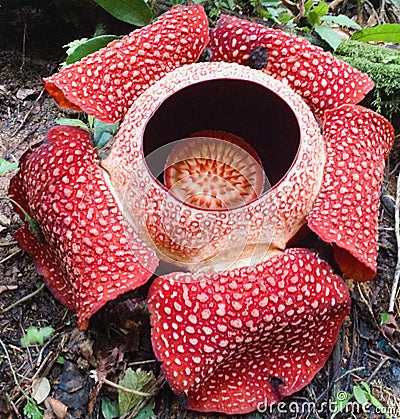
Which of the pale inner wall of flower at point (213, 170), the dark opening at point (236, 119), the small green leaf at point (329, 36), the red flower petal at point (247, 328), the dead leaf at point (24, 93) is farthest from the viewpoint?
the dead leaf at point (24, 93)

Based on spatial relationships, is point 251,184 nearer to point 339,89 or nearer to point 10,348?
point 339,89

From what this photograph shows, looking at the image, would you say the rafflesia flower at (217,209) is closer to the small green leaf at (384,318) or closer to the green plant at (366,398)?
the green plant at (366,398)

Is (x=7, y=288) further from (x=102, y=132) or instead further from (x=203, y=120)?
(x=203, y=120)

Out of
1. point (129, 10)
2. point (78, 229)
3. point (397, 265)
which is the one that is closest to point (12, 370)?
point (78, 229)

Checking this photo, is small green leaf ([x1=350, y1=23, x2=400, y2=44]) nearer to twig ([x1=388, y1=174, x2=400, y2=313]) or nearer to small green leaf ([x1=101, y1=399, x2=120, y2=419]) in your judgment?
twig ([x1=388, y1=174, x2=400, y2=313])

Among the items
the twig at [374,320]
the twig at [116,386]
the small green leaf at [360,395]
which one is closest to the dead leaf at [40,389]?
the twig at [116,386]

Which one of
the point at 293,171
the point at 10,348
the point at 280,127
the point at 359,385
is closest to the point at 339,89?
the point at 280,127

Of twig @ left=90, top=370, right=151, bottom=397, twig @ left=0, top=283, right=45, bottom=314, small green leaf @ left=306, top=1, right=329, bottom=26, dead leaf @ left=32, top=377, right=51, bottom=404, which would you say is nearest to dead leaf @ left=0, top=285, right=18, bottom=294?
twig @ left=0, top=283, right=45, bottom=314
